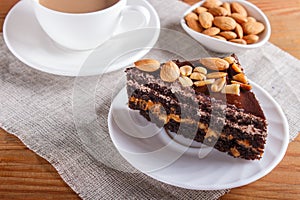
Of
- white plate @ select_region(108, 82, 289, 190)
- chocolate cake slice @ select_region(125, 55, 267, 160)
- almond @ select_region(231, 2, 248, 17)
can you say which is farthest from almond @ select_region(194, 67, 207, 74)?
almond @ select_region(231, 2, 248, 17)

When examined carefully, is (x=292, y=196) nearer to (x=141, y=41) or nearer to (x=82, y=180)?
(x=82, y=180)

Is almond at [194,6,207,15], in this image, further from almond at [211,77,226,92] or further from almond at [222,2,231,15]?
almond at [211,77,226,92]

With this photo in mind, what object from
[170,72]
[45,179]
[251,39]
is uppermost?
[170,72]

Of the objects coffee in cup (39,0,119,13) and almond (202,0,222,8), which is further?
almond (202,0,222,8)

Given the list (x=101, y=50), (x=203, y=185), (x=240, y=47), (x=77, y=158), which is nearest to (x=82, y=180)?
(x=77, y=158)

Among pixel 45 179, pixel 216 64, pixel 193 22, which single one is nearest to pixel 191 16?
pixel 193 22

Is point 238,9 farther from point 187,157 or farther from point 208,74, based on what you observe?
point 187,157

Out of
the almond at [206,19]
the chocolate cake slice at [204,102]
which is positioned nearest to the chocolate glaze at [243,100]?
the chocolate cake slice at [204,102]
